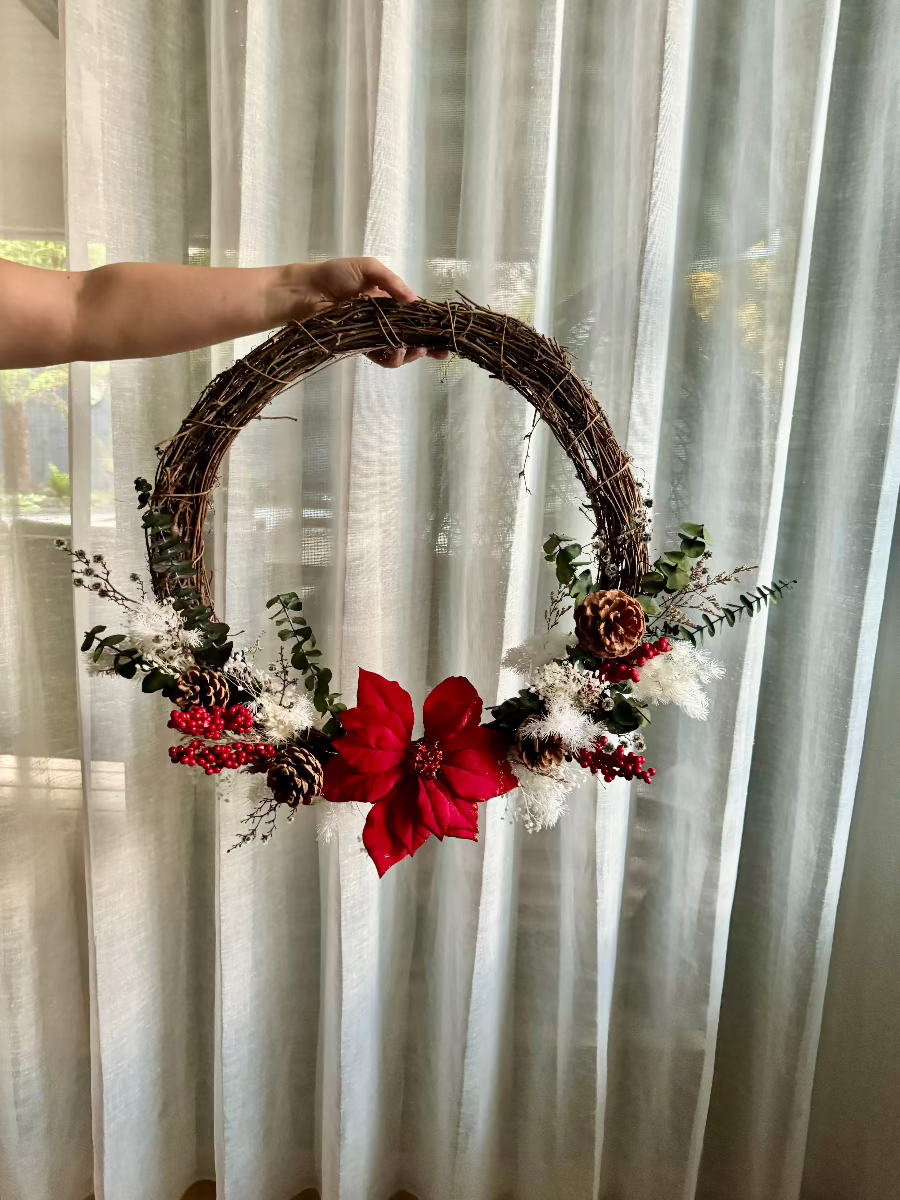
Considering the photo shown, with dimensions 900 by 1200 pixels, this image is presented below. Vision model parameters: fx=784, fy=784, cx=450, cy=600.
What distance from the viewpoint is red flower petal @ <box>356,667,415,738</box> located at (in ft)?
2.50

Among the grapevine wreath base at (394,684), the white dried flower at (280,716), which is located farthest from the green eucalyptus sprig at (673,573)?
the white dried flower at (280,716)

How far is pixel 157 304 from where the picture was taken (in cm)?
72

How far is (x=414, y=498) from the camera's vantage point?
98cm

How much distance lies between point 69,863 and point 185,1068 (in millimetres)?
361

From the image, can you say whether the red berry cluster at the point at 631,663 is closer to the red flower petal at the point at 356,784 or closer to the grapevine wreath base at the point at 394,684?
the grapevine wreath base at the point at 394,684

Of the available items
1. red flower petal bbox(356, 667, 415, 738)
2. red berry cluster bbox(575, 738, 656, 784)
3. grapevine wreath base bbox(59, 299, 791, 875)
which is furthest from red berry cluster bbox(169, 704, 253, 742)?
→ red berry cluster bbox(575, 738, 656, 784)

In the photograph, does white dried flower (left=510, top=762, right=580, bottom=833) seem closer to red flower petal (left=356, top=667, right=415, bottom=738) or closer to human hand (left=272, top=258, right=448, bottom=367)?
red flower petal (left=356, top=667, right=415, bottom=738)

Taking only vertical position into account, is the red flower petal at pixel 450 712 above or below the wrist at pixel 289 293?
below

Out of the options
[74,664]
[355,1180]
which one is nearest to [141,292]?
[74,664]

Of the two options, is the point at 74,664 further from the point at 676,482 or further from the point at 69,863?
the point at 676,482

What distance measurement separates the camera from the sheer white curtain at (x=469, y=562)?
867 millimetres

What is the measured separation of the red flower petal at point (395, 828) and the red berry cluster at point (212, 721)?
0.15 meters

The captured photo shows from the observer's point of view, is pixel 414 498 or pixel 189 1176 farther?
pixel 189 1176

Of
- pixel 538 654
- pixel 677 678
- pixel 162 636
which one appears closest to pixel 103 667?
pixel 162 636
